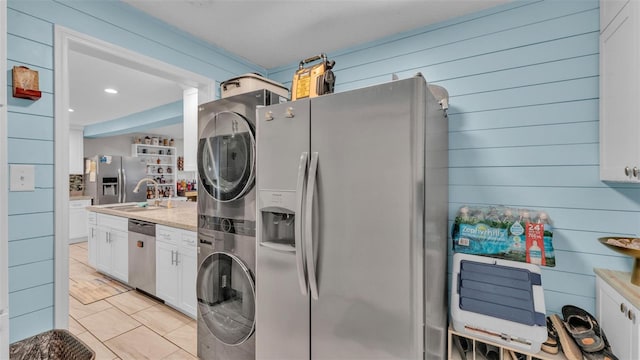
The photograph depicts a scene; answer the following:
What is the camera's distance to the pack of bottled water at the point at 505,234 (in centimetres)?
170

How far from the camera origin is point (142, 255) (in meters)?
3.07

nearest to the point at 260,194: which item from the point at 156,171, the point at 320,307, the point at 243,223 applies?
the point at 243,223

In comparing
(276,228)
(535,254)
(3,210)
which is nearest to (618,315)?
(535,254)

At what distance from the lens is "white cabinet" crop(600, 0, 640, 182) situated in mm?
1264

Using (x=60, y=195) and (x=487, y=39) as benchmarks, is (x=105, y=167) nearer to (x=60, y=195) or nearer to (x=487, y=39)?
(x=60, y=195)

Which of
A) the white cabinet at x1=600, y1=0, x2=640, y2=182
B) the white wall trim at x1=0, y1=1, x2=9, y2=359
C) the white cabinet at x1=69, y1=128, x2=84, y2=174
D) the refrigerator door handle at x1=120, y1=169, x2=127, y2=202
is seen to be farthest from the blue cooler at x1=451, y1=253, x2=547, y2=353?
the white cabinet at x1=69, y1=128, x2=84, y2=174

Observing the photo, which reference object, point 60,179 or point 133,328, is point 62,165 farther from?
point 133,328

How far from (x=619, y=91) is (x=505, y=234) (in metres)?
0.94

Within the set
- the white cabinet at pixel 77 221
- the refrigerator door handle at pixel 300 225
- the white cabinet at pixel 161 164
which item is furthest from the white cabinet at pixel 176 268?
the white cabinet at pixel 161 164

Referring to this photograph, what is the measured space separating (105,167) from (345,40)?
5799 mm

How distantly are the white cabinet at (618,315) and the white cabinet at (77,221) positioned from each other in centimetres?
752

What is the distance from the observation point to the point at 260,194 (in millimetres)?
1636

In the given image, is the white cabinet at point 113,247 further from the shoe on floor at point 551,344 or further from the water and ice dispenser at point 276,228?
the shoe on floor at point 551,344

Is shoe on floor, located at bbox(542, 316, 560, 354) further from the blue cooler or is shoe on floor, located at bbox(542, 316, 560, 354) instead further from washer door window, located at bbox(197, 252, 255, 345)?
washer door window, located at bbox(197, 252, 255, 345)
